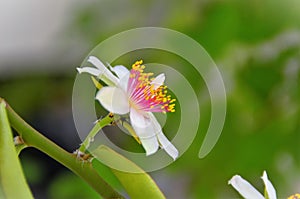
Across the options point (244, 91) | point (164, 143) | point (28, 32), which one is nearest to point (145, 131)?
point (164, 143)

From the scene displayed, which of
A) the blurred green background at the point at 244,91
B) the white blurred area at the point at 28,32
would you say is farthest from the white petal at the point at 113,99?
the white blurred area at the point at 28,32

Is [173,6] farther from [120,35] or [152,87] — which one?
[152,87]

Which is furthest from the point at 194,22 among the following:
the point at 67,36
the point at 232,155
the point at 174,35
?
the point at 67,36

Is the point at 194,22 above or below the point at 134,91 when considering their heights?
above

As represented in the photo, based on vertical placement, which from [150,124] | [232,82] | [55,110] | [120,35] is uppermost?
[55,110]

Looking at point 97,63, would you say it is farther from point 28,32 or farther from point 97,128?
point 28,32

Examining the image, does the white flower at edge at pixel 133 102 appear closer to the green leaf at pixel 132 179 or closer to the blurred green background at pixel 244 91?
the green leaf at pixel 132 179
